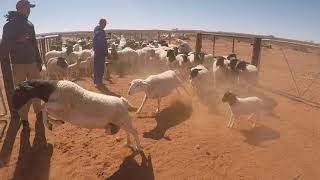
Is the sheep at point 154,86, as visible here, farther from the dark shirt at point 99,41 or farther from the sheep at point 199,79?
the dark shirt at point 99,41

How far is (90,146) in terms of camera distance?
257 inches

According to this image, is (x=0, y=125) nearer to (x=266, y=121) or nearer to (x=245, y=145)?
(x=245, y=145)

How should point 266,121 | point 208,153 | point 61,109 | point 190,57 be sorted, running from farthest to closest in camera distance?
point 190,57, point 266,121, point 208,153, point 61,109

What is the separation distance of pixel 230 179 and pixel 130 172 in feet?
6.03

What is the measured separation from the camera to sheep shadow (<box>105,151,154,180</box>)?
5453mm

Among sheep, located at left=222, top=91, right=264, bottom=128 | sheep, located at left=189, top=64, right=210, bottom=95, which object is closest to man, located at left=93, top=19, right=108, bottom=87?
sheep, located at left=189, top=64, right=210, bottom=95

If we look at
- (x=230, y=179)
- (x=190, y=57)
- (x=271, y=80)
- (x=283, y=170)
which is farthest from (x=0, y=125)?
(x=271, y=80)

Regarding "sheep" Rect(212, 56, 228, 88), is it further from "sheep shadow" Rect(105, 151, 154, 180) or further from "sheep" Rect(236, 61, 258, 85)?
"sheep shadow" Rect(105, 151, 154, 180)

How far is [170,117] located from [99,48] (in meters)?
4.90

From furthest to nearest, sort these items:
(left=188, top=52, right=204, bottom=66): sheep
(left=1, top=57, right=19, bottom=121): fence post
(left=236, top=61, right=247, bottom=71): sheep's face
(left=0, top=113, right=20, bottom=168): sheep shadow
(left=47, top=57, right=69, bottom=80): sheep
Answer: (left=188, top=52, right=204, bottom=66): sheep
(left=47, top=57, right=69, bottom=80): sheep
(left=236, top=61, right=247, bottom=71): sheep's face
(left=1, top=57, right=19, bottom=121): fence post
(left=0, top=113, right=20, bottom=168): sheep shadow

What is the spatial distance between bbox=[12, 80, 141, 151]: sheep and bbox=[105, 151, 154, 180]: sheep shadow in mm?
696

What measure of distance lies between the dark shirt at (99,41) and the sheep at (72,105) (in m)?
6.24

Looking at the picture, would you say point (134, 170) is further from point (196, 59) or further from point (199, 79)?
point (196, 59)

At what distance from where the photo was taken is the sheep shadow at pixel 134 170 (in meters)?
5.45
